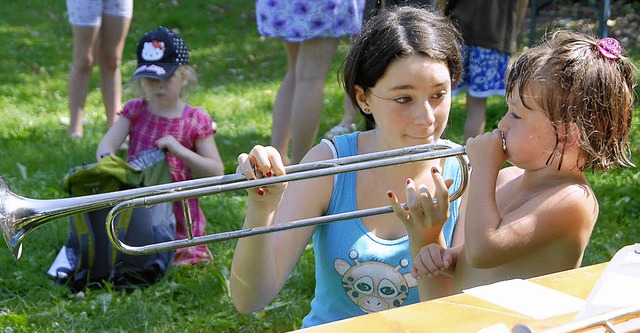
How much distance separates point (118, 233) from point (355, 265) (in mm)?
1651

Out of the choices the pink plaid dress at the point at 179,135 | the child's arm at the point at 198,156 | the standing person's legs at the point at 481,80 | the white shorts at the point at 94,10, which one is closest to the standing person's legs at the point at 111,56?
the white shorts at the point at 94,10

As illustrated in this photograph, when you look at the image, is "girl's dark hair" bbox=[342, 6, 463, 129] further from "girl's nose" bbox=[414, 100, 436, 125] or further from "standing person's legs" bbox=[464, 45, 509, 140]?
"standing person's legs" bbox=[464, 45, 509, 140]

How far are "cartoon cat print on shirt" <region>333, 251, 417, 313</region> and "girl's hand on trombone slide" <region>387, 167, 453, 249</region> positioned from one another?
9.3 inches

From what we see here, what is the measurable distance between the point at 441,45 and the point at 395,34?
0.44 ft

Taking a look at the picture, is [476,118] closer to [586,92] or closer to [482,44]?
[482,44]

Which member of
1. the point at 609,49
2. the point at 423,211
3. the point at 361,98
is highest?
the point at 609,49

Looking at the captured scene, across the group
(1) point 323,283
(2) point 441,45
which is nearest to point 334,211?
(1) point 323,283

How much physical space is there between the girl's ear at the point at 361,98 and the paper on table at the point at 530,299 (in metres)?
0.98

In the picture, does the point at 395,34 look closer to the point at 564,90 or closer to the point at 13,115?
the point at 564,90

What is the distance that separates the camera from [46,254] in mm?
4164

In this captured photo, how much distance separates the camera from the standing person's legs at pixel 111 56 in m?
5.56

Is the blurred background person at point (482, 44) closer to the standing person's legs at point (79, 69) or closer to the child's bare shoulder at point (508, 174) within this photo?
the standing person's legs at point (79, 69)

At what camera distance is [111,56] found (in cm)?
564

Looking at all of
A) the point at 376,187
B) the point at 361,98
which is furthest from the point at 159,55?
the point at 376,187
